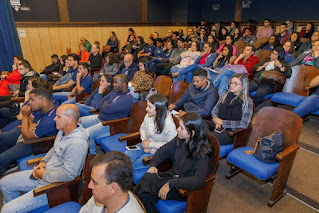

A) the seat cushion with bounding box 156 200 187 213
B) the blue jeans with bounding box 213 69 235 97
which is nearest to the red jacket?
the blue jeans with bounding box 213 69 235 97

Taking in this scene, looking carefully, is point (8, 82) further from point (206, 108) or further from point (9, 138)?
point (206, 108)

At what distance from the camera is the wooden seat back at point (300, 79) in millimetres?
3230

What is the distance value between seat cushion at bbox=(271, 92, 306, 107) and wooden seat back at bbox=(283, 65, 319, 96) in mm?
139

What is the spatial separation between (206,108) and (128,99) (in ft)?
3.21

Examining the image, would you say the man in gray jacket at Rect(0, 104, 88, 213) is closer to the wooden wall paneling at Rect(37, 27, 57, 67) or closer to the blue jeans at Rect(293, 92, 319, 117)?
Answer: the blue jeans at Rect(293, 92, 319, 117)

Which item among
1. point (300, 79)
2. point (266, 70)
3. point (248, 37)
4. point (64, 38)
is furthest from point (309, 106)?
point (64, 38)

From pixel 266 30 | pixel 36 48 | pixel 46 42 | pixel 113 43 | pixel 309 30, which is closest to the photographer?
pixel 309 30

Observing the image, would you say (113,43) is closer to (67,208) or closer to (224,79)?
(224,79)

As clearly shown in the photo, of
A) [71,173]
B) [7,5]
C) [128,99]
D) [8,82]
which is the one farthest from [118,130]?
[7,5]

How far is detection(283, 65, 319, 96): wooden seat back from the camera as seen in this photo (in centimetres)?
323

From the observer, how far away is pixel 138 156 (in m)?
2.16

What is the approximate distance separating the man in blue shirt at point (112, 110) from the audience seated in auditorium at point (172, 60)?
2489 millimetres

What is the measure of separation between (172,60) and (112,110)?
→ 3.38 meters

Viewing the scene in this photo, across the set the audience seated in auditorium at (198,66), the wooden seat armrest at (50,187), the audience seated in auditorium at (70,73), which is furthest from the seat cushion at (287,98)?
the audience seated in auditorium at (70,73)
